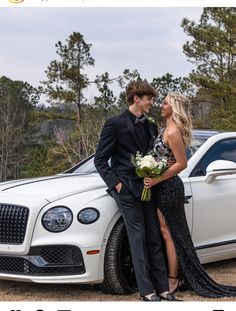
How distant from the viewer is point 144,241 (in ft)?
17.6

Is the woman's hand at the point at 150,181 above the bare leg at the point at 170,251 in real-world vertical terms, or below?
above

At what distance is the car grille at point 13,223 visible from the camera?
5.34 meters

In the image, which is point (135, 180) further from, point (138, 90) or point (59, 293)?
point (59, 293)

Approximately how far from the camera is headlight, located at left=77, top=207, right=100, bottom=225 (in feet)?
17.2

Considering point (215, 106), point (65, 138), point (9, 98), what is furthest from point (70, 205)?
point (9, 98)

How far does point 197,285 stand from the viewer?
556 cm

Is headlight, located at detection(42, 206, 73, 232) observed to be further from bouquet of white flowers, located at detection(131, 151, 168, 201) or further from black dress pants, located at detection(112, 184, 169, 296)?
bouquet of white flowers, located at detection(131, 151, 168, 201)

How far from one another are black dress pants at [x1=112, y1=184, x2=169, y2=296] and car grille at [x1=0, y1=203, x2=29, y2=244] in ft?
2.77

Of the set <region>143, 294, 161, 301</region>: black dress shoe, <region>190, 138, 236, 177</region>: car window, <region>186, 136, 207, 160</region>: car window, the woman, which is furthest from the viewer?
<region>186, 136, 207, 160</region>: car window

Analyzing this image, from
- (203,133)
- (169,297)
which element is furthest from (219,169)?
(169,297)

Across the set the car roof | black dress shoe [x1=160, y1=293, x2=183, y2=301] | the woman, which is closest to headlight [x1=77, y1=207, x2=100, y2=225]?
the woman

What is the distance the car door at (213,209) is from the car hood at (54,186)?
1.06 metres

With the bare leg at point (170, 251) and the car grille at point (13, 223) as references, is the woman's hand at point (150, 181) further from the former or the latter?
the car grille at point (13, 223)

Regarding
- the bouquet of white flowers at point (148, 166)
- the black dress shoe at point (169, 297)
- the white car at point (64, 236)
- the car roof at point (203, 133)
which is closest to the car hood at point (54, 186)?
the white car at point (64, 236)
